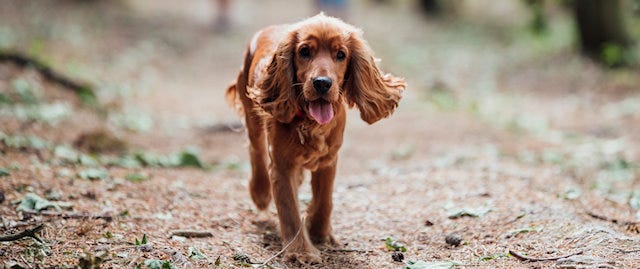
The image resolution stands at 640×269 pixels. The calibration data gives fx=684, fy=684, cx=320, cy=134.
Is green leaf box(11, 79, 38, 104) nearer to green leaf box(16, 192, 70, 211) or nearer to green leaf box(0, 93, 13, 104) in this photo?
green leaf box(0, 93, 13, 104)

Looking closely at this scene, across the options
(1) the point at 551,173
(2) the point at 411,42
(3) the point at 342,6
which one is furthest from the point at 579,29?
(1) the point at 551,173

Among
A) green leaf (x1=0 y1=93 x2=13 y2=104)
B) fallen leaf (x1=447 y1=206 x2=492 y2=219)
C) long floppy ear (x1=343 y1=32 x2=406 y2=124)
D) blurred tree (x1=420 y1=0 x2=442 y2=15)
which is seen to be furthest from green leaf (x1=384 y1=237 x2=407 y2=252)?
blurred tree (x1=420 y1=0 x2=442 y2=15)

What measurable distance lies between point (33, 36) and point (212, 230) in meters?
9.55

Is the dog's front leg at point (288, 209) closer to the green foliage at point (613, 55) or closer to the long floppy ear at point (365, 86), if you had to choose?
the long floppy ear at point (365, 86)

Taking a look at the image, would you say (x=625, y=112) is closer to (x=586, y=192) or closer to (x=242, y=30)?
(x=586, y=192)

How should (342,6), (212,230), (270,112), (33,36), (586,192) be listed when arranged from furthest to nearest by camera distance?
1. (342,6)
2. (33,36)
3. (586,192)
4. (212,230)
5. (270,112)

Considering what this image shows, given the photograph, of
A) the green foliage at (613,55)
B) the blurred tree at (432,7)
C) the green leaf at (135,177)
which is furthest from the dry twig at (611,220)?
the blurred tree at (432,7)

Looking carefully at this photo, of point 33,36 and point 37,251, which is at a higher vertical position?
point 33,36

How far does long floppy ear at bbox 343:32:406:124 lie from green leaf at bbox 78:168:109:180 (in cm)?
245

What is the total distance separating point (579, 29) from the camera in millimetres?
13812

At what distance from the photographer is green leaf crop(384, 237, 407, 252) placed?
4664mm

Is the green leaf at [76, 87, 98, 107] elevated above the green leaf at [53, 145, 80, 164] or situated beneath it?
elevated above

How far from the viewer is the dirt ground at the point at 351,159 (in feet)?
14.4

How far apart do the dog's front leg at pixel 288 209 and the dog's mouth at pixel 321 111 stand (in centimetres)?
53
